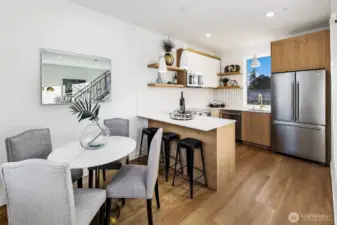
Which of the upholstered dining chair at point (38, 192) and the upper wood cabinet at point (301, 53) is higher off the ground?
the upper wood cabinet at point (301, 53)

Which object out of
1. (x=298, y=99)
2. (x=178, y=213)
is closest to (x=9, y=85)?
(x=178, y=213)

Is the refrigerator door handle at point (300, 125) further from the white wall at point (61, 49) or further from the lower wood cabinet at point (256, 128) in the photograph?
the white wall at point (61, 49)

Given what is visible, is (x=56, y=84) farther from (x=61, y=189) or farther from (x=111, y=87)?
(x=61, y=189)

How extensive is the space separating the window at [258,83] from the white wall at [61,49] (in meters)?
3.09

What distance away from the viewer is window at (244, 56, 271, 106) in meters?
4.69

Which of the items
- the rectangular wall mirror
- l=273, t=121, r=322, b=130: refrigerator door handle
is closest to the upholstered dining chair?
the rectangular wall mirror

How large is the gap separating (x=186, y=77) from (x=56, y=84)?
9.31 feet

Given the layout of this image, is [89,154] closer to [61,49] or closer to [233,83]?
[61,49]

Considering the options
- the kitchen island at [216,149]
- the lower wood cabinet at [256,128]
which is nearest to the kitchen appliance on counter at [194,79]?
the lower wood cabinet at [256,128]

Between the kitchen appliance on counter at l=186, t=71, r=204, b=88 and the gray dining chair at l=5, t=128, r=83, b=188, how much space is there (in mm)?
3232

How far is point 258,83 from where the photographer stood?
16.1 feet

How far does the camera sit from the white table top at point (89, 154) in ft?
5.04

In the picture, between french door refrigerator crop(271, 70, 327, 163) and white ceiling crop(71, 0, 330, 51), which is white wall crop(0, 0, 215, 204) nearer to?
white ceiling crop(71, 0, 330, 51)

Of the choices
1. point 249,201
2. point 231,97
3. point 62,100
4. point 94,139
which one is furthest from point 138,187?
point 231,97
